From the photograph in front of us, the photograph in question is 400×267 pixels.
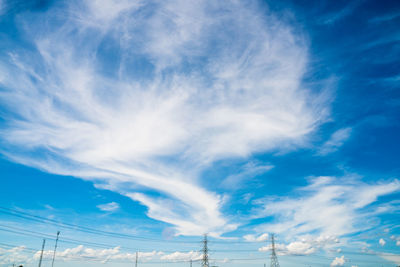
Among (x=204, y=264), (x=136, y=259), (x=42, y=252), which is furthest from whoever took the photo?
(x=136, y=259)

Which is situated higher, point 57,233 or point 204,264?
point 57,233

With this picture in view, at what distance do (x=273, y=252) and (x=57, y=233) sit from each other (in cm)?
10448

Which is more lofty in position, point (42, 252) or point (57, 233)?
point (57, 233)

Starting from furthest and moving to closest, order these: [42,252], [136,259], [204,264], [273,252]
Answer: [136,259] → [273,252] → [204,264] → [42,252]

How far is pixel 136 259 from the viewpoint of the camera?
16475cm

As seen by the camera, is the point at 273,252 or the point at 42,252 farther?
the point at 273,252

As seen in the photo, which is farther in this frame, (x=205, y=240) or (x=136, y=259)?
(x=136, y=259)

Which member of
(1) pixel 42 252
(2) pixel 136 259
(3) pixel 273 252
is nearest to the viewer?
(1) pixel 42 252

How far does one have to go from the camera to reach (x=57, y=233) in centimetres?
13588

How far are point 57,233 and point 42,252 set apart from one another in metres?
14.6

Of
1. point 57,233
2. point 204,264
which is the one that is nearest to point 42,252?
point 57,233

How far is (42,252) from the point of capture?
12162 centimetres

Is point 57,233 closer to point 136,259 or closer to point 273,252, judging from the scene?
point 136,259

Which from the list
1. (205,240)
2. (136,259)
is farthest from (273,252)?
(136,259)
